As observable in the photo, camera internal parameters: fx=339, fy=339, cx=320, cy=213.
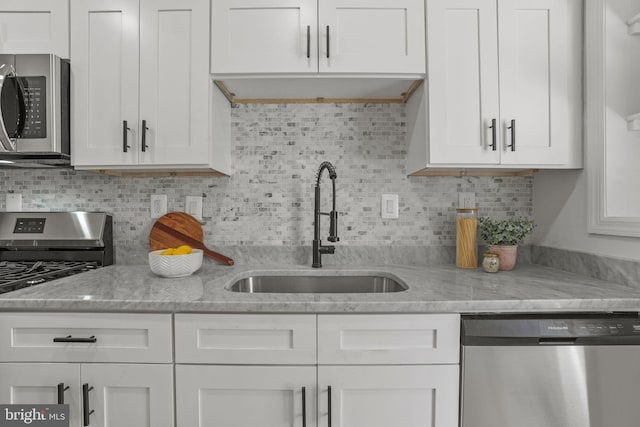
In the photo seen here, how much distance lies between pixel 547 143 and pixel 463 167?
1.29ft

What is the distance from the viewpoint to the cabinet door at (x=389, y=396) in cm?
117

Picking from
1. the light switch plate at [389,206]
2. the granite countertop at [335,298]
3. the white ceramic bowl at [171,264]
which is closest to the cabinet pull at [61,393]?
the granite countertop at [335,298]

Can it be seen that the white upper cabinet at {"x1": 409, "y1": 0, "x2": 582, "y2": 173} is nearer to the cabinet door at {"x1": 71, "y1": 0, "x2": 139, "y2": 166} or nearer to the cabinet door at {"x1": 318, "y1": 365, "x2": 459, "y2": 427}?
the cabinet door at {"x1": 318, "y1": 365, "x2": 459, "y2": 427}

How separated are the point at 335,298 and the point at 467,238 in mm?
897

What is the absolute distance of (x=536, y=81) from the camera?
5.06ft

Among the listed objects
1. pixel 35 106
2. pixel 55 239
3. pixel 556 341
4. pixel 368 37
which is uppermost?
pixel 368 37

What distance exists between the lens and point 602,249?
147 centimetres

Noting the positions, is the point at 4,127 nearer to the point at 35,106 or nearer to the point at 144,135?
the point at 35,106

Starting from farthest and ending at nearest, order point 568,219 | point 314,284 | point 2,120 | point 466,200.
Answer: point 466,200 → point 314,284 → point 568,219 → point 2,120

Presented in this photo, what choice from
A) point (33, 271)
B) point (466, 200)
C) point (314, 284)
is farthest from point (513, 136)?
point (33, 271)

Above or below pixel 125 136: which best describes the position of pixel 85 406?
below

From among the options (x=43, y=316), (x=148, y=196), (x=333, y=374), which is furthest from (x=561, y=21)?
(x=43, y=316)

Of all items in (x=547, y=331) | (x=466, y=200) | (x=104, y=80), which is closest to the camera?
(x=547, y=331)

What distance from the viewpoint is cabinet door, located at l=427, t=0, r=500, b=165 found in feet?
5.00
